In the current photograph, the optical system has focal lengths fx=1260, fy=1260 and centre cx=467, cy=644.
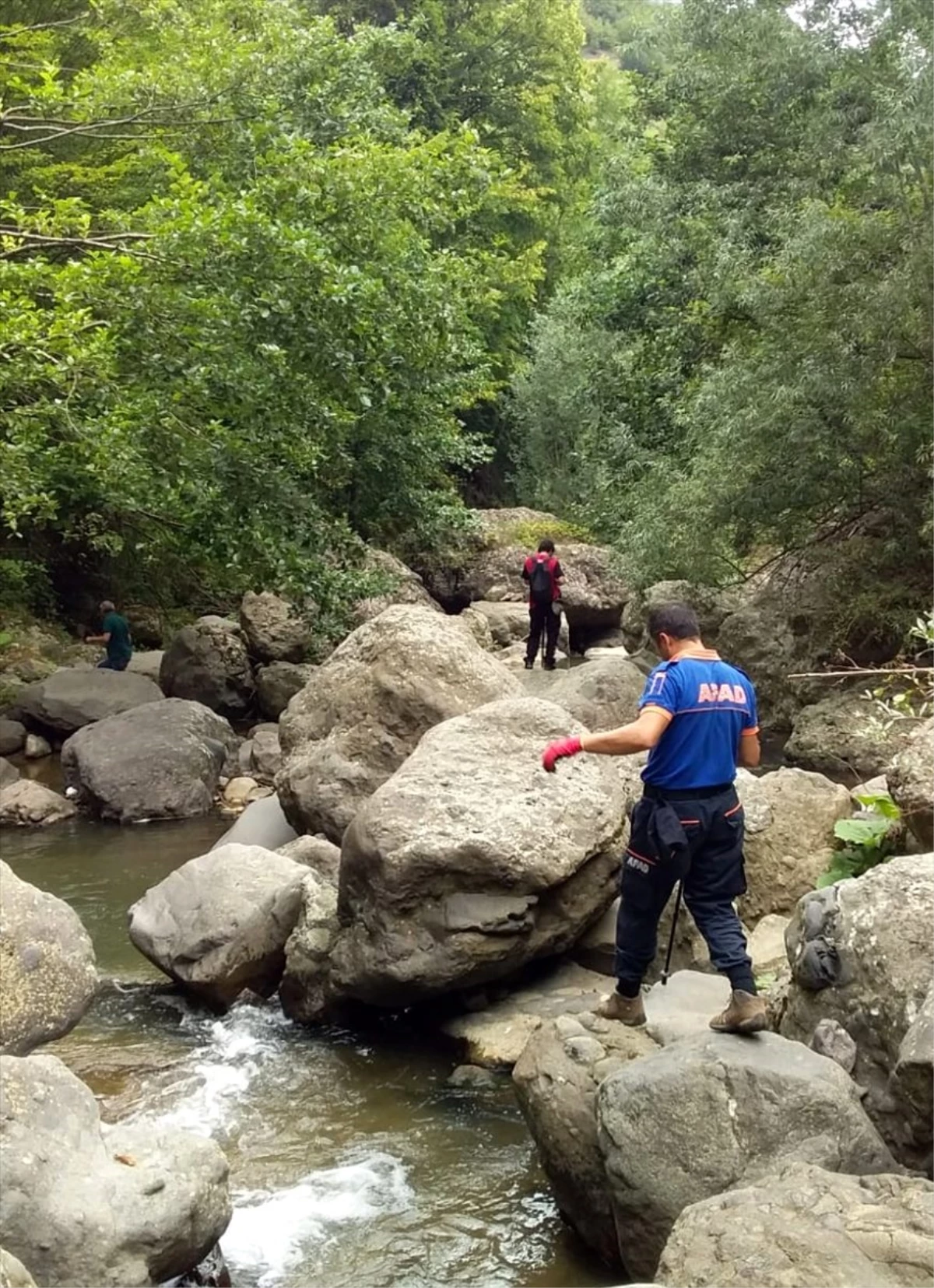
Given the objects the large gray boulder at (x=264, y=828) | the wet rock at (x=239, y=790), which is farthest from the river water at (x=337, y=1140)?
the wet rock at (x=239, y=790)

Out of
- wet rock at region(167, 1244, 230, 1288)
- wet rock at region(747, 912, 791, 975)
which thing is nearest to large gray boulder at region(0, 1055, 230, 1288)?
wet rock at region(167, 1244, 230, 1288)

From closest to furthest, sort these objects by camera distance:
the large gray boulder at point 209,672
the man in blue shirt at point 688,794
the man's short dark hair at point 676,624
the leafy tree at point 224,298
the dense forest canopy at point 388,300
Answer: the man in blue shirt at point 688,794, the man's short dark hair at point 676,624, the leafy tree at point 224,298, the dense forest canopy at point 388,300, the large gray boulder at point 209,672

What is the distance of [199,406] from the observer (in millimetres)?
13578

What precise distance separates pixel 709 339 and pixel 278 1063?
46.7 feet

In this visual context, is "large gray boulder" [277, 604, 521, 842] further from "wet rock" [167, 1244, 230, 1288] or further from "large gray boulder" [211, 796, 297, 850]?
"wet rock" [167, 1244, 230, 1288]

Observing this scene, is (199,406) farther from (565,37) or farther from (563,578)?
(565,37)

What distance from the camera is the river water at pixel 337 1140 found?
16.4 ft

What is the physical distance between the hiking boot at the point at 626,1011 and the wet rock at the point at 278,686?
439 inches

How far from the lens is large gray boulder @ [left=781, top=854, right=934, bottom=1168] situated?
475 centimetres

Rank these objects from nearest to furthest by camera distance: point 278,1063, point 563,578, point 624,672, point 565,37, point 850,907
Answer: point 850,907 < point 278,1063 < point 624,672 < point 563,578 < point 565,37

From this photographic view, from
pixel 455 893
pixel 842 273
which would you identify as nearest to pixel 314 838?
pixel 455 893

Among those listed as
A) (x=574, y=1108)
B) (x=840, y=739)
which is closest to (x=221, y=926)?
(x=574, y=1108)

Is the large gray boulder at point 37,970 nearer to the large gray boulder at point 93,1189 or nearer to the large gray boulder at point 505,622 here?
the large gray boulder at point 93,1189

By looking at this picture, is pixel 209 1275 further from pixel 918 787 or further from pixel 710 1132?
pixel 918 787
